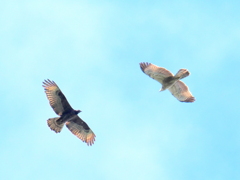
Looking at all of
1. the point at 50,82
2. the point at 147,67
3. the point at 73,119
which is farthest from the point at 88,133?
the point at 147,67

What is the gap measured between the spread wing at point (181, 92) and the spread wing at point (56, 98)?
17.6ft

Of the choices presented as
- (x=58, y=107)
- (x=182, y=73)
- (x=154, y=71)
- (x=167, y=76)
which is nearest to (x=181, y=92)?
(x=167, y=76)

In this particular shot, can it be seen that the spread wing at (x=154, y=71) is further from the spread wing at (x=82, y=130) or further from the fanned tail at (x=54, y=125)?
the fanned tail at (x=54, y=125)

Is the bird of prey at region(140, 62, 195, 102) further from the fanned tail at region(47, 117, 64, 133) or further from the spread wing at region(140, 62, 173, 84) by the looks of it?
the fanned tail at region(47, 117, 64, 133)

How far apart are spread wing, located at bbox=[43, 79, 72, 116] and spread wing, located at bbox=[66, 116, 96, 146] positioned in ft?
3.56

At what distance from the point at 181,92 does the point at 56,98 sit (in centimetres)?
625

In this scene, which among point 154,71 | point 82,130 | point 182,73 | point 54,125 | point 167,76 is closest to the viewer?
point 182,73

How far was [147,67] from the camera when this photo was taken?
23.7 metres

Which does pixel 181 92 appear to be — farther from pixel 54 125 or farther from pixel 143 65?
pixel 54 125

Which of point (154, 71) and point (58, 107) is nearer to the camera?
point (154, 71)

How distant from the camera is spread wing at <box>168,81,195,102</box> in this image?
25.2 meters

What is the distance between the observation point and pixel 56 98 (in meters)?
25.0

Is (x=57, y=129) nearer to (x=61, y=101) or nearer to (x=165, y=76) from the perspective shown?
(x=61, y=101)

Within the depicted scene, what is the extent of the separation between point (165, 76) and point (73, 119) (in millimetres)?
5272
